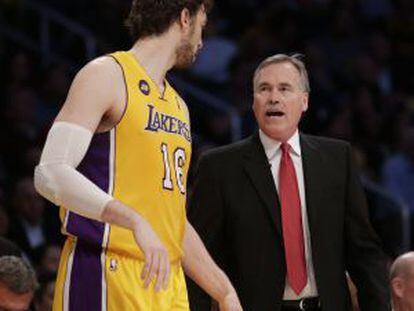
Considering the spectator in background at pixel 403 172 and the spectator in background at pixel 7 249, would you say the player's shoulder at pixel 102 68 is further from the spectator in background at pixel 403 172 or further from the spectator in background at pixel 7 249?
the spectator in background at pixel 403 172

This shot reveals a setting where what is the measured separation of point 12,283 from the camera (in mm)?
5031

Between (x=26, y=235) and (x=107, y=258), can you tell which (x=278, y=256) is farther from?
(x=26, y=235)

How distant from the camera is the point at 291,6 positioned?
1286 centimetres

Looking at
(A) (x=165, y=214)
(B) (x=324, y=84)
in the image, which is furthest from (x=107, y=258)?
(B) (x=324, y=84)

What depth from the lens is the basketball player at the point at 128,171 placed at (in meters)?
3.84

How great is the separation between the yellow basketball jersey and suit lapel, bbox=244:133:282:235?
1.15 m

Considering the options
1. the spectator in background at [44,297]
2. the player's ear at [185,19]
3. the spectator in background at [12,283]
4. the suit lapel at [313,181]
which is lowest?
the spectator in background at [12,283]

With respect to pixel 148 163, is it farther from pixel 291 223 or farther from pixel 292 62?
pixel 292 62

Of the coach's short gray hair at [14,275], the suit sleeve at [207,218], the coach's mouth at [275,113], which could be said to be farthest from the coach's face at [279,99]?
the coach's short gray hair at [14,275]

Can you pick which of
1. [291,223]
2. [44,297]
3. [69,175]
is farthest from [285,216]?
[44,297]

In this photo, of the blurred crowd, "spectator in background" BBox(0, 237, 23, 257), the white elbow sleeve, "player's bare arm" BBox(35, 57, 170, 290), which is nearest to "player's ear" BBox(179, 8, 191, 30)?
"player's bare arm" BBox(35, 57, 170, 290)

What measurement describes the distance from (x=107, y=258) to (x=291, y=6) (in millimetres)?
9128

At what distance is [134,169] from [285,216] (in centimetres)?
135

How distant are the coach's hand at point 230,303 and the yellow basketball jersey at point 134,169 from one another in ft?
0.89
